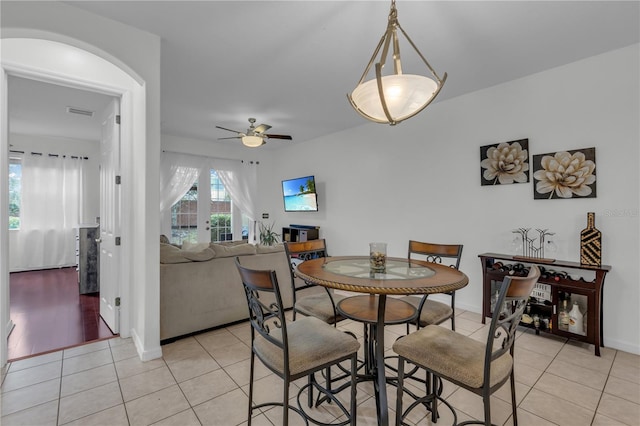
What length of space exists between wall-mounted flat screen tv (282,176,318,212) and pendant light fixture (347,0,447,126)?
373cm

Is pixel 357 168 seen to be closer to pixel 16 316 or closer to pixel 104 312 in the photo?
pixel 104 312

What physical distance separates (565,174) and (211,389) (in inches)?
140

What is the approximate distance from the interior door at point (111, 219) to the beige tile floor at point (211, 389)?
432mm

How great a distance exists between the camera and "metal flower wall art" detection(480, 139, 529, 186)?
307 cm

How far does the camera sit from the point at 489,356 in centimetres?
123

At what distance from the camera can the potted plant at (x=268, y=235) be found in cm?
641

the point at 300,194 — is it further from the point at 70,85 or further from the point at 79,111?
the point at 70,85

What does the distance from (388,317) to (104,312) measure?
3.02 m

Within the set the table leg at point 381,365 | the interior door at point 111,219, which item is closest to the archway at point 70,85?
the interior door at point 111,219

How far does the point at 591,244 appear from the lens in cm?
257

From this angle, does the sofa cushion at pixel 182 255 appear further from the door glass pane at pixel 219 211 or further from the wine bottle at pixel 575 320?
the door glass pane at pixel 219 211

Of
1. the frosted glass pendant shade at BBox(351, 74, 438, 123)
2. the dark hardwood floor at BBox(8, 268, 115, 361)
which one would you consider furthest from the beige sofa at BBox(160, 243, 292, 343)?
the frosted glass pendant shade at BBox(351, 74, 438, 123)

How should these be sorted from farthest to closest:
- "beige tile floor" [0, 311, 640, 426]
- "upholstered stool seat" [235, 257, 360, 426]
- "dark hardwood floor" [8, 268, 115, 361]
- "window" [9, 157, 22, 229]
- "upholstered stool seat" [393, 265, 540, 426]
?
→ "window" [9, 157, 22, 229] → "dark hardwood floor" [8, 268, 115, 361] → "beige tile floor" [0, 311, 640, 426] → "upholstered stool seat" [235, 257, 360, 426] → "upholstered stool seat" [393, 265, 540, 426]

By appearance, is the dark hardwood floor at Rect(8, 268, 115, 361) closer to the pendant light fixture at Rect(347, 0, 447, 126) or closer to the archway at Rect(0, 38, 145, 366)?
the archway at Rect(0, 38, 145, 366)
